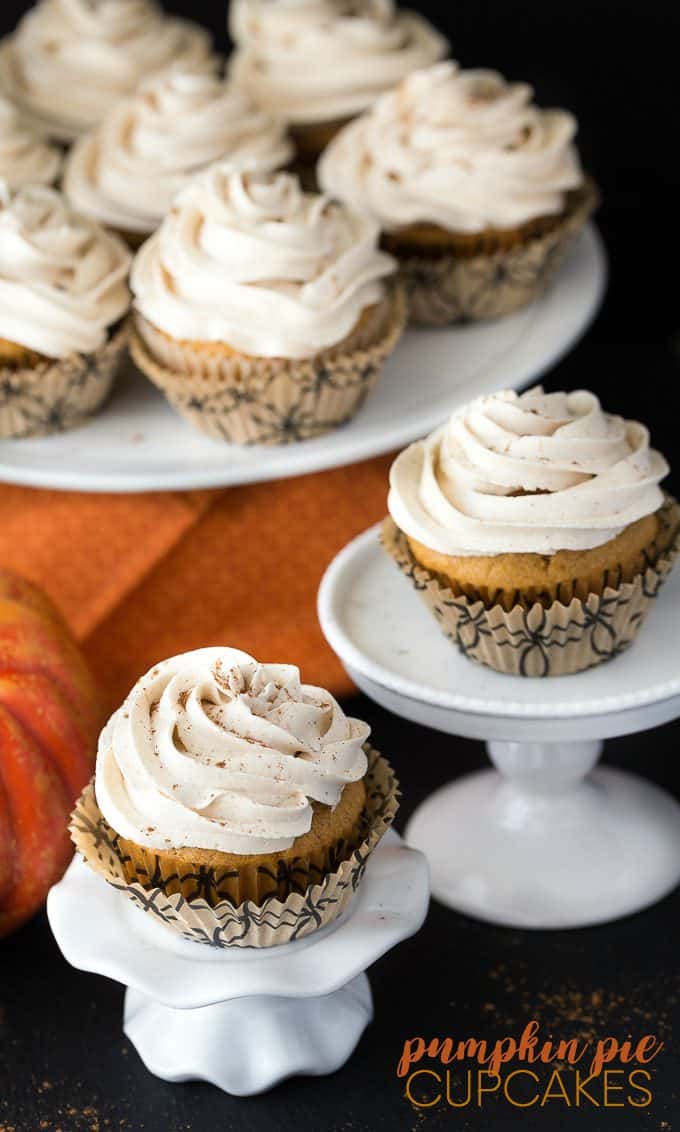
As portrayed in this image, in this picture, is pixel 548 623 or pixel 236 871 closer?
pixel 236 871

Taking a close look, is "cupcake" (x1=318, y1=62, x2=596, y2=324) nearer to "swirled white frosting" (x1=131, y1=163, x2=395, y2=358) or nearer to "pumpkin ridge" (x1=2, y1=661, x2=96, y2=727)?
"swirled white frosting" (x1=131, y1=163, x2=395, y2=358)

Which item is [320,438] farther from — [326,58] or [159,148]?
[326,58]

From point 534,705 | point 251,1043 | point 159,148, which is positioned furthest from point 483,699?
point 159,148

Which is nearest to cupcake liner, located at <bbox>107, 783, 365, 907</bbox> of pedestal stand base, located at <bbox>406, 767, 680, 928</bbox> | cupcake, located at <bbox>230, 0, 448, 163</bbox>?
pedestal stand base, located at <bbox>406, 767, 680, 928</bbox>

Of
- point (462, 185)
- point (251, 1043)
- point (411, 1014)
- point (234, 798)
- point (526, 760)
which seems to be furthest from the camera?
point (462, 185)

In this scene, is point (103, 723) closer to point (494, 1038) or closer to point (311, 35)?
point (494, 1038)

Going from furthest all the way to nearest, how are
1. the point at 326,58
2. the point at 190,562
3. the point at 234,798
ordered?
the point at 326,58 → the point at 190,562 → the point at 234,798

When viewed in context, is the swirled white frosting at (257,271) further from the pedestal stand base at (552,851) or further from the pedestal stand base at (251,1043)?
the pedestal stand base at (251,1043)
